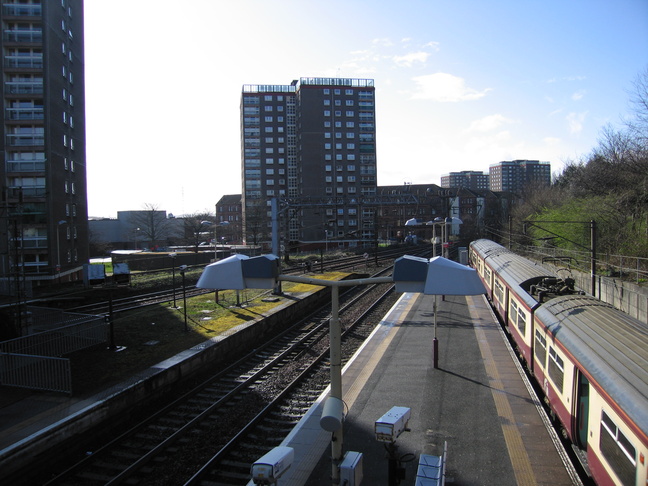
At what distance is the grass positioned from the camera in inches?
522

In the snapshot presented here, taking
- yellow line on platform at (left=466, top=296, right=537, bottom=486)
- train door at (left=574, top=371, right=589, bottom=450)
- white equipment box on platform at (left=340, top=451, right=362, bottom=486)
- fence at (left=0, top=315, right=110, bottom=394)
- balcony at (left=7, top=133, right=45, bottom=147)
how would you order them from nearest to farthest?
white equipment box on platform at (left=340, top=451, right=362, bottom=486), train door at (left=574, top=371, right=589, bottom=450), yellow line on platform at (left=466, top=296, right=537, bottom=486), fence at (left=0, top=315, right=110, bottom=394), balcony at (left=7, top=133, right=45, bottom=147)

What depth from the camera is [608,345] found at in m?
7.56

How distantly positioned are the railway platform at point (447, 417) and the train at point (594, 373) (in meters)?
0.74

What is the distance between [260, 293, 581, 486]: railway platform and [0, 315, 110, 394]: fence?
21.3ft

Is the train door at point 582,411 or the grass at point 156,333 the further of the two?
the grass at point 156,333

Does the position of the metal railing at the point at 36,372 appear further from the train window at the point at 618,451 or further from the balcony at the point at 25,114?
the balcony at the point at 25,114

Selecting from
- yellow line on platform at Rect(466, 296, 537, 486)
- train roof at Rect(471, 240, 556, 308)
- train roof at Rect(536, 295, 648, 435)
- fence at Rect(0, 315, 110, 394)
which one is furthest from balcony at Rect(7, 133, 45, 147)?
train roof at Rect(536, 295, 648, 435)

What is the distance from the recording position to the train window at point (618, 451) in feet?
18.5

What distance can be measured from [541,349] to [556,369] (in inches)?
62.1

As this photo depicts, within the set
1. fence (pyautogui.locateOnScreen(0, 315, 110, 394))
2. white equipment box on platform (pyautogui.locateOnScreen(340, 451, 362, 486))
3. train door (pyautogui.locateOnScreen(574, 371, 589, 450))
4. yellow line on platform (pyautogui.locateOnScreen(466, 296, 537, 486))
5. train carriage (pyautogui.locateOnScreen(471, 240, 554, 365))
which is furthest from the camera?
train carriage (pyautogui.locateOnScreen(471, 240, 554, 365))

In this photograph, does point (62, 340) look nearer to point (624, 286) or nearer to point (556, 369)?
point (556, 369)

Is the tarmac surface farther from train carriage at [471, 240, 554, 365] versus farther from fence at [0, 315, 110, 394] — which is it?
train carriage at [471, 240, 554, 365]

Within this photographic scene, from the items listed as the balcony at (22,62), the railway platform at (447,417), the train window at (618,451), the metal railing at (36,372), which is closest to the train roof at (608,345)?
the train window at (618,451)

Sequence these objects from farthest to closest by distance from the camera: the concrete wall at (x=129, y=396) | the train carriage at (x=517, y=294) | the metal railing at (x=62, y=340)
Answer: the metal railing at (x=62, y=340)
the train carriage at (x=517, y=294)
the concrete wall at (x=129, y=396)
